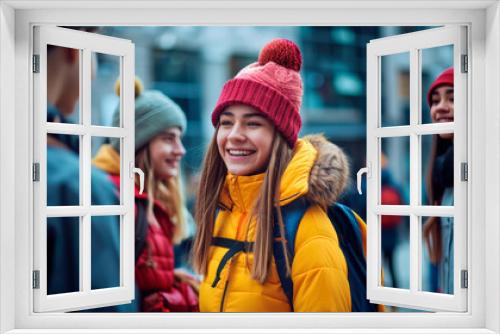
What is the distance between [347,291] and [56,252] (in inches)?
65.1

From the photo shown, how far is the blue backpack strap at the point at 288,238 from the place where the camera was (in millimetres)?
3527

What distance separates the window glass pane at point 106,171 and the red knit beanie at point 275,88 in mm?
813

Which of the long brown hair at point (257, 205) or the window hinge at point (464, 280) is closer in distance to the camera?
the window hinge at point (464, 280)

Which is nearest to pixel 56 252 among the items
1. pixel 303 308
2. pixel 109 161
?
pixel 109 161

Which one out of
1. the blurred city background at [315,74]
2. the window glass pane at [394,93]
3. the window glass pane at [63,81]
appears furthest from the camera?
the window glass pane at [394,93]

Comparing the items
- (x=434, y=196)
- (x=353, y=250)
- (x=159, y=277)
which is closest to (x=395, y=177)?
(x=434, y=196)

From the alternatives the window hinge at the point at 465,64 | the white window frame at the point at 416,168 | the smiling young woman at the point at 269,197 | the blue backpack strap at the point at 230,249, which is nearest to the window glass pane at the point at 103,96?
the smiling young woman at the point at 269,197

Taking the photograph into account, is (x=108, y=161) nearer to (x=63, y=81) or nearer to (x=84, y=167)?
(x=63, y=81)

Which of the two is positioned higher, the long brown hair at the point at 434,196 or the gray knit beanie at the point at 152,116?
the gray knit beanie at the point at 152,116

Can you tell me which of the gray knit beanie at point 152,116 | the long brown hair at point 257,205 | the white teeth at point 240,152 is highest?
the gray knit beanie at point 152,116

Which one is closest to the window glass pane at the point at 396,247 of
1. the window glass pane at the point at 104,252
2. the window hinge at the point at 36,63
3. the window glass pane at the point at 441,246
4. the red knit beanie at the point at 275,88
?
the window glass pane at the point at 441,246

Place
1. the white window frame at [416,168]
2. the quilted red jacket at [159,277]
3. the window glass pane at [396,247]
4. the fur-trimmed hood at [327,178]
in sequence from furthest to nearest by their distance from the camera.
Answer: the window glass pane at [396,247]
the quilted red jacket at [159,277]
the fur-trimmed hood at [327,178]
the white window frame at [416,168]

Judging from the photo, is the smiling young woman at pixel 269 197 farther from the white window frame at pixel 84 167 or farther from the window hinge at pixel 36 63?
the window hinge at pixel 36 63

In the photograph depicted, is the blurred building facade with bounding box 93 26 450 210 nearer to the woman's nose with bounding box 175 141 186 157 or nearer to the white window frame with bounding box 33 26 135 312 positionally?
the woman's nose with bounding box 175 141 186 157
